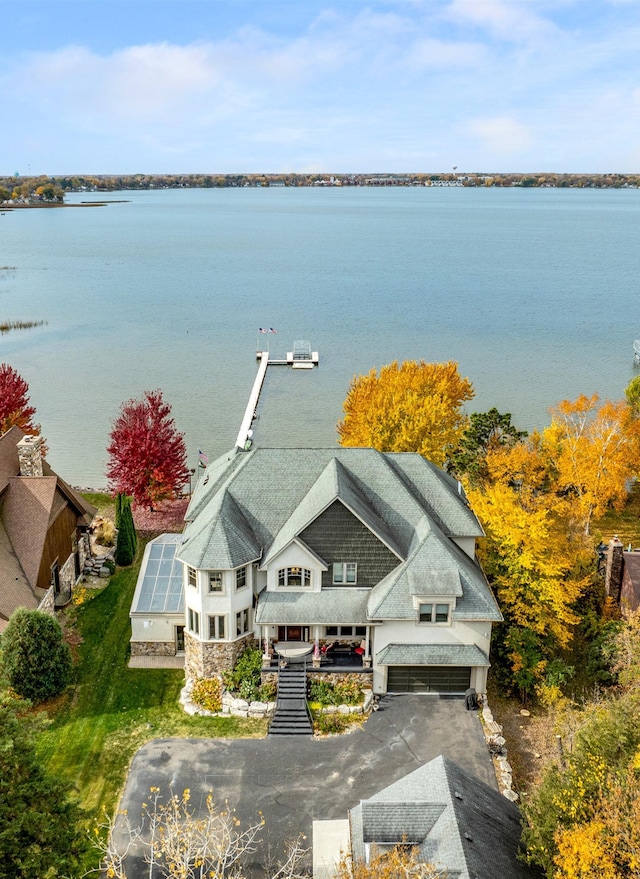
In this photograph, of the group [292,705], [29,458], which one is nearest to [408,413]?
[292,705]

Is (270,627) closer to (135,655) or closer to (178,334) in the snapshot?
(135,655)

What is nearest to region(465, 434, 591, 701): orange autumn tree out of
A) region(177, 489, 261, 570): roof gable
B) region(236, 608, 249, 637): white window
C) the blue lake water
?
region(177, 489, 261, 570): roof gable

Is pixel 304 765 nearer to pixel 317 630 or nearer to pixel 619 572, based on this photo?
pixel 317 630

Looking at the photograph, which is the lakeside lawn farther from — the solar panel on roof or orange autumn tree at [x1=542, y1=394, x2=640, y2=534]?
orange autumn tree at [x1=542, y1=394, x2=640, y2=534]

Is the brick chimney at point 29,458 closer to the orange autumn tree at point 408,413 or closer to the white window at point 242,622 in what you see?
the white window at point 242,622

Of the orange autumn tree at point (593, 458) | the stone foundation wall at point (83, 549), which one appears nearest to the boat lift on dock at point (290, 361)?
the orange autumn tree at point (593, 458)

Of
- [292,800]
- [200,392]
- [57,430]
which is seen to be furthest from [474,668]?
[200,392]
